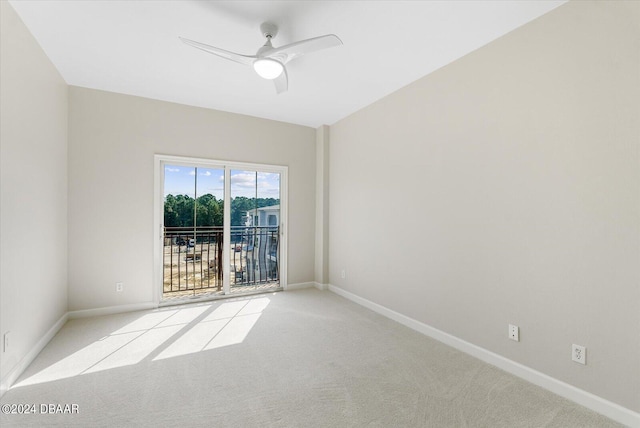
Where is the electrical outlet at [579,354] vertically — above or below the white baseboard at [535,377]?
above

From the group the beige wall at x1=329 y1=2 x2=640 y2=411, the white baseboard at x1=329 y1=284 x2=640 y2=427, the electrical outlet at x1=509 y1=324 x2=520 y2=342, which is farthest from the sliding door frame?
the electrical outlet at x1=509 y1=324 x2=520 y2=342

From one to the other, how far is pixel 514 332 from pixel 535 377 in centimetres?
31

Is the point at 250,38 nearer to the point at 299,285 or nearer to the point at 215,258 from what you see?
the point at 215,258

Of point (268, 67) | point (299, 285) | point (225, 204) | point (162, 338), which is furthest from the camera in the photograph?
point (299, 285)

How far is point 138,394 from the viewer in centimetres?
191

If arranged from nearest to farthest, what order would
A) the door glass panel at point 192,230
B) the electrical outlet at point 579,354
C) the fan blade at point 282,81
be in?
the electrical outlet at point 579,354
the fan blade at point 282,81
the door glass panel at point 192,230

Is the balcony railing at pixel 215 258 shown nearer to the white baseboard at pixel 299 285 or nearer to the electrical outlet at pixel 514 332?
the white baseboard at pixel 299 285

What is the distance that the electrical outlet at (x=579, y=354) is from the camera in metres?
1.83

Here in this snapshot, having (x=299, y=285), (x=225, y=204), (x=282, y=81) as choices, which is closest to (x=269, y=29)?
(x=282, y=81)

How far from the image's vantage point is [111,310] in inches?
136

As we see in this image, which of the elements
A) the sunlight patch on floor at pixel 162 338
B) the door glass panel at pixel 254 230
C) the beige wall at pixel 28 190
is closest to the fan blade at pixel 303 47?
the beige wall at pixel 28 190

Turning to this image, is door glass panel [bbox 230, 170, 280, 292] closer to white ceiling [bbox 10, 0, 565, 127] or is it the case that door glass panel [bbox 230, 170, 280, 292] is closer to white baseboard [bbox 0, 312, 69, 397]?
white ceiling [bbox 10, 0, 565, 127]

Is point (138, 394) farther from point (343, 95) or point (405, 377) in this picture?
point (343, 95)

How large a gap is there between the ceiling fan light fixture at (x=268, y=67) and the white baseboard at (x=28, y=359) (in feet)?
9.49
